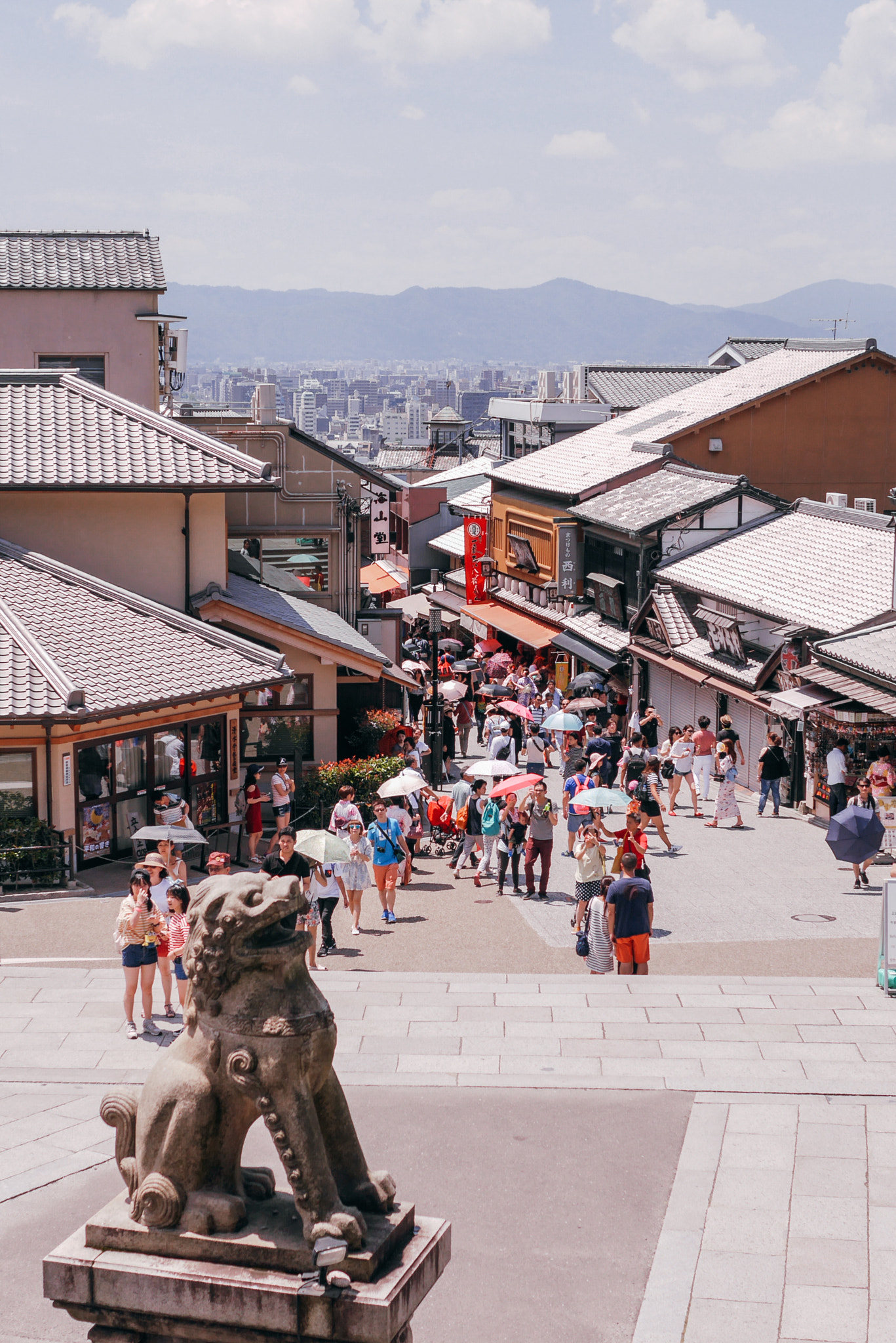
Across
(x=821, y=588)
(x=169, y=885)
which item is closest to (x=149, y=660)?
(x=169, y=885)

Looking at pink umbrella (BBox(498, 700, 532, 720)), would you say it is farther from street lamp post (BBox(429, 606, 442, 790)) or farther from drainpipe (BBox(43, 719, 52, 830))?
drainpipe (BBox(43, 719, 52, 830))

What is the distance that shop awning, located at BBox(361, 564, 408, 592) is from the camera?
165ft

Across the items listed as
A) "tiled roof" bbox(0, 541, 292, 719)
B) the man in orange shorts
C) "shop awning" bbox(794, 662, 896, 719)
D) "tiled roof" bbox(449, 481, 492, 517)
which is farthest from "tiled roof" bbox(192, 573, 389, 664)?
"tiled roof" bbox(449, 481, 492, 517)

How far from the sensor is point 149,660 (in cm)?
2266

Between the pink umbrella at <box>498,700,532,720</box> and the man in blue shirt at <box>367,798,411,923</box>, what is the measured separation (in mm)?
11594

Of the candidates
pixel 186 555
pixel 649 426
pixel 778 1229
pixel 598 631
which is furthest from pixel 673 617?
pixel 778 1229

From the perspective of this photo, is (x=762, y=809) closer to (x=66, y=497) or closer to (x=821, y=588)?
(x=821, y=588)

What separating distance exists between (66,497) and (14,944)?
474 inches

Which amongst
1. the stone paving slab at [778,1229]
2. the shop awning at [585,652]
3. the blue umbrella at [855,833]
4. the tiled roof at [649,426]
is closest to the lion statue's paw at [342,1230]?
the stone paving slab at [778,1229]

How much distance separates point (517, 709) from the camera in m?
30.7

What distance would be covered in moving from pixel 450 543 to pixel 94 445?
36796 mm

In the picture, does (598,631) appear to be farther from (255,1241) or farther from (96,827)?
(255,1241)

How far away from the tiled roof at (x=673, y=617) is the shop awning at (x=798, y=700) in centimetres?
737

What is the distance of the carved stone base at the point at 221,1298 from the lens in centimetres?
647
